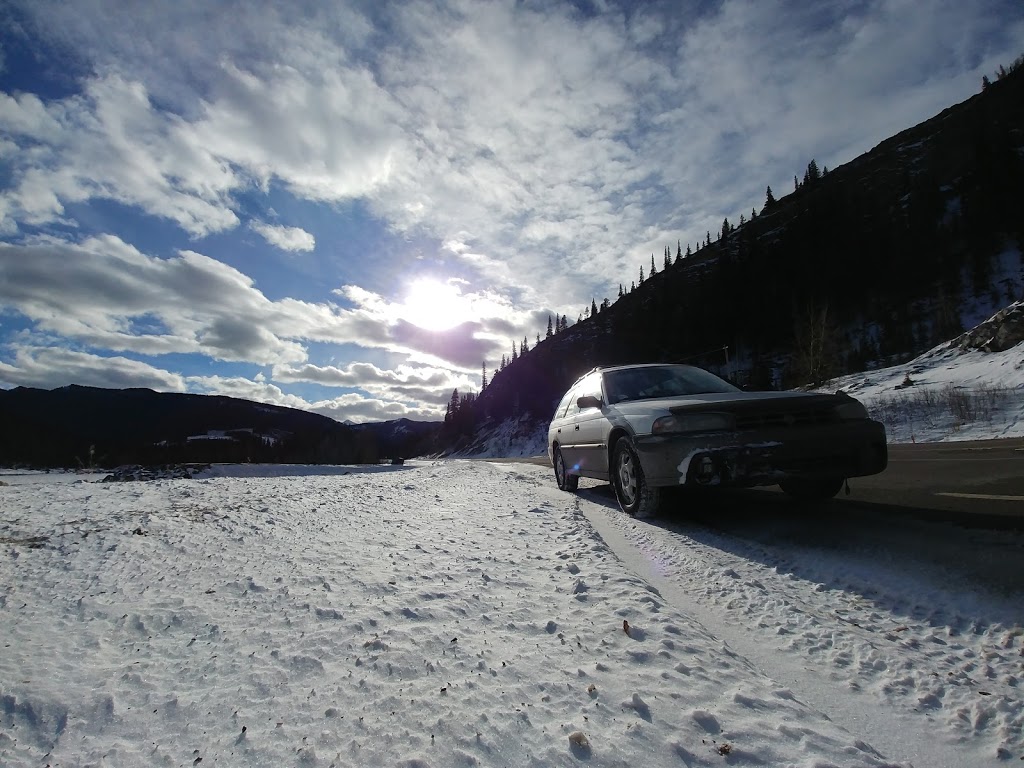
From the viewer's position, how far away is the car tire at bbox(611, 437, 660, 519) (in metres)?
4.86

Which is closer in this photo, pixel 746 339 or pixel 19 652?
pixel 19 652

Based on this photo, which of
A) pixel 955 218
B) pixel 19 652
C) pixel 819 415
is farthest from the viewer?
pixel 955 218

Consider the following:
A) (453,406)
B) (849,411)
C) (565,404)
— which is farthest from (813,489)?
(453,406)

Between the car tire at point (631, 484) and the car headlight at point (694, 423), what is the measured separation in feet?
1.63

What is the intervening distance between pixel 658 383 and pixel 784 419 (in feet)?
6.50

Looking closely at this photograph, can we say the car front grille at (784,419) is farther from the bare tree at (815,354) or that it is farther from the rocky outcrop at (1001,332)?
the bare tree at (815,354)

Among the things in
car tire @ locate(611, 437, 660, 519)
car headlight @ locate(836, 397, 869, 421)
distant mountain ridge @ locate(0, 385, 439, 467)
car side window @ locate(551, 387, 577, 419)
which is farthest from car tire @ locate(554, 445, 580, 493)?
distant mountain ridge @ locate(0, 385, 439, 467)

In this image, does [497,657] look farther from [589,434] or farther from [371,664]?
[589,434]

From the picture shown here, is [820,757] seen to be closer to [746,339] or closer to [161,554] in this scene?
[161,554]

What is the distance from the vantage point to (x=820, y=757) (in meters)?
1.41

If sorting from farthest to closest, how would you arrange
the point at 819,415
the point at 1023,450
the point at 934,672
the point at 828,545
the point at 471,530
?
1. the point at 1023,450
2. the point at 471,530
3. the point at 819,415
4. the point at 828,545
5. the point at 934,672

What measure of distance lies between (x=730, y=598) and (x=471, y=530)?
2.45 metres

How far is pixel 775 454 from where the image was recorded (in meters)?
3.98

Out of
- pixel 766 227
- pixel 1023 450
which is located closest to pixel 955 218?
pixel 766 227
